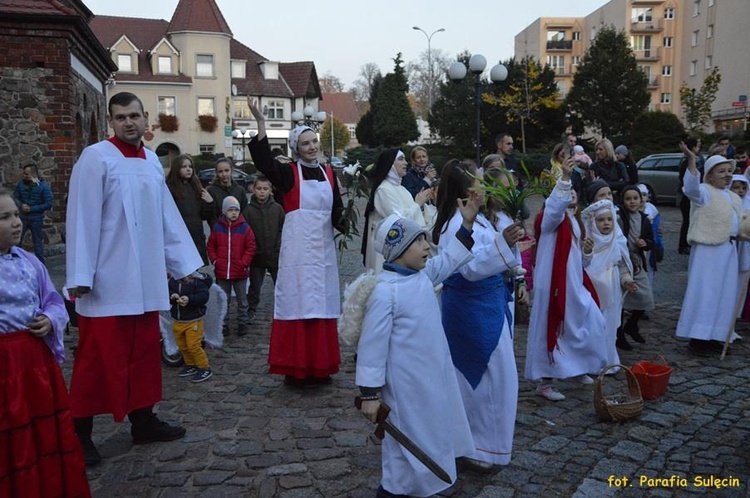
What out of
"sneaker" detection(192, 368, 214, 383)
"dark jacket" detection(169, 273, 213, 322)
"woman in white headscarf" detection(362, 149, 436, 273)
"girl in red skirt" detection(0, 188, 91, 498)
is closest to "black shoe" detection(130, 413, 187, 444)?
"girl in red skirt" detection(0, 188, 91, 498)

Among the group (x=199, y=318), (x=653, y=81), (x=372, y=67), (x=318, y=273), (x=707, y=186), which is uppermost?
(x=372, y=67)

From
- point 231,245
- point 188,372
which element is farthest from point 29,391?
point 231,245

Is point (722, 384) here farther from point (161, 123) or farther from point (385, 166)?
point (161, 123)

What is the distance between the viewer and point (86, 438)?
4.22 meters

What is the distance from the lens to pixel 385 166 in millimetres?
5938

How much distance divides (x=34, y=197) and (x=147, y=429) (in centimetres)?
898

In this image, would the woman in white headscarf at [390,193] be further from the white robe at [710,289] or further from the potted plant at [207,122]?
the potted plant at [207,122]

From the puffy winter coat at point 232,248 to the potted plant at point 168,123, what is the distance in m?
41.8

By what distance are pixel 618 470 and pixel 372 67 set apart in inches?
3625

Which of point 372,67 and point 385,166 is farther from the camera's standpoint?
point 372,67

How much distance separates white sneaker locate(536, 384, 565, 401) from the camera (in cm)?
533

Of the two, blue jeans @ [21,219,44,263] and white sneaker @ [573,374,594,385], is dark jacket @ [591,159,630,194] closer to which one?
white sneaker @ [573,374,594,385]

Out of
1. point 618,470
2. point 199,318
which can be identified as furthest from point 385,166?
point 618,470

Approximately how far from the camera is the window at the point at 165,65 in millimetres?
47125
